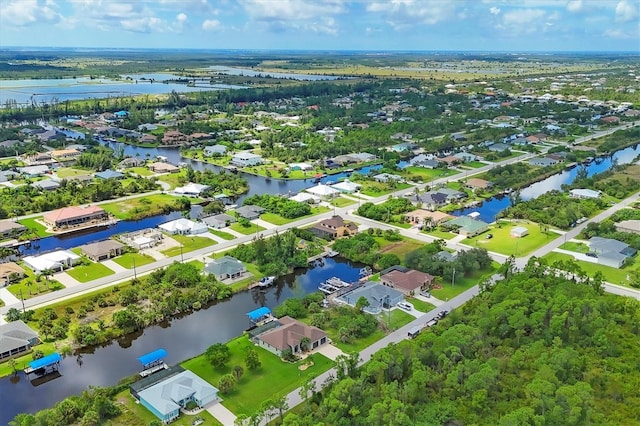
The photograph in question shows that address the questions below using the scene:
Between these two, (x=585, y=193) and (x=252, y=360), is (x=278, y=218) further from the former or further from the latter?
(x=585, y=193)

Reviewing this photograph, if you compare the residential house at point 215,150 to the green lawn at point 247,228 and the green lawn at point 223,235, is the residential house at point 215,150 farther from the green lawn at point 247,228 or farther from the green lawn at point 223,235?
the green lawn at point 223,235

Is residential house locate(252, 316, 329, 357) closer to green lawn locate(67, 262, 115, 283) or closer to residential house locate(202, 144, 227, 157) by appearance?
green lawn locate(67, 262, 115, 283)

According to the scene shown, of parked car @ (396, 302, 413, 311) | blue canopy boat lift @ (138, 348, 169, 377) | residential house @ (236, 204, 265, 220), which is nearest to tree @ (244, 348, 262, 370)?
blue canopy boat lift @ (138, 348, 169, 377)

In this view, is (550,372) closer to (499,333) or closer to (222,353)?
(499,333)

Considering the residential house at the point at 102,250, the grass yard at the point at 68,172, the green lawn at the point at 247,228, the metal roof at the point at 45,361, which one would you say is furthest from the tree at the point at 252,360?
the grass yard at the point at 68,172

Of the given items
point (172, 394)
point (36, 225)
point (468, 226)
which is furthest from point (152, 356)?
point (468, 226)

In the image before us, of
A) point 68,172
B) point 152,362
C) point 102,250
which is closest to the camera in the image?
point 152,362

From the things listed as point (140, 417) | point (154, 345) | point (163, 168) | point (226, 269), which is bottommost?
point (154, 345)
